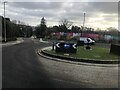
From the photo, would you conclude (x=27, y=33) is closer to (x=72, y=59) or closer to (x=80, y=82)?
(x=72, y=59)

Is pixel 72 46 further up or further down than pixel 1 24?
further down

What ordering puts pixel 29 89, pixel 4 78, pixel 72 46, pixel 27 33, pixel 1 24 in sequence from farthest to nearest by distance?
1. pixel 27 33
2. pixel 1 24
3. pixel 72 46
4. pixel 4 78
5. pixel 29 89

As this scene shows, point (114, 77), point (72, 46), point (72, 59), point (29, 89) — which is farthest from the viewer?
point (72, 46)

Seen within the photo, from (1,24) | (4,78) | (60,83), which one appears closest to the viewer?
(60,83)

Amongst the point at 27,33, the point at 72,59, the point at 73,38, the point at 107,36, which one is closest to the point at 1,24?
the point at 73,38

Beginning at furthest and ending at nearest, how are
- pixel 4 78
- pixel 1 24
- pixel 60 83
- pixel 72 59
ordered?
pixel 1 24, pixel 72 59, pixel 4 78, pixel 60 83

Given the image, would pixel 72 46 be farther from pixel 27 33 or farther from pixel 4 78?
pixel 27 33

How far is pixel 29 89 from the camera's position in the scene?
32.0 ft

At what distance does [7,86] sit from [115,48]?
1876 centimetres

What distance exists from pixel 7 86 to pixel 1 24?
45.1 m

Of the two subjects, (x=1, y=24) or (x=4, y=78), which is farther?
(x=1, y=24)

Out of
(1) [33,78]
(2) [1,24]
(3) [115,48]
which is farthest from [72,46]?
(2) [1,24]

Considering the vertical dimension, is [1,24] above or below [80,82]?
above

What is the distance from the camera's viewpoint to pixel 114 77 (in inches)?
546
